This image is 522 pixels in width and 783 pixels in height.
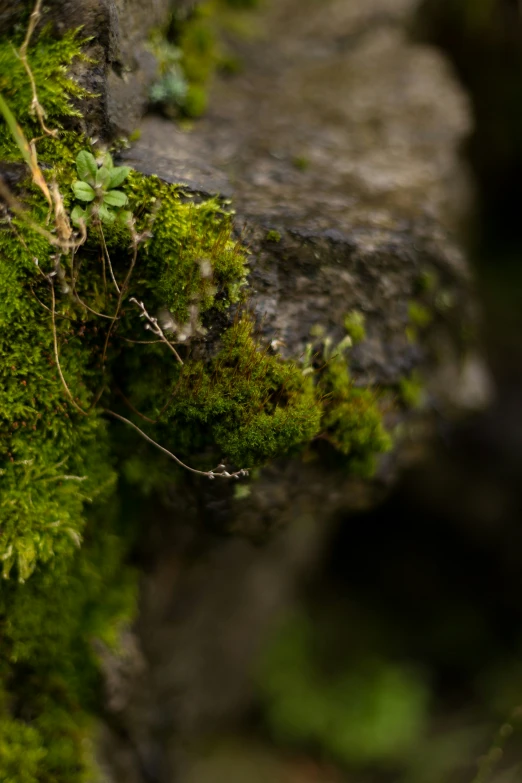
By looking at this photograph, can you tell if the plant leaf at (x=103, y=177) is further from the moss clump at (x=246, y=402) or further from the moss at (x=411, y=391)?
the moss at (x=411, y=391)

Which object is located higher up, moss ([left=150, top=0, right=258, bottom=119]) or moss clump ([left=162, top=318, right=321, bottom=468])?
moss ([left=150, top=0, right=258, bottom=119])

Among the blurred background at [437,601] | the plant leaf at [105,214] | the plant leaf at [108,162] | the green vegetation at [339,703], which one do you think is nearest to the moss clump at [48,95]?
the plant leaf at [108,162]

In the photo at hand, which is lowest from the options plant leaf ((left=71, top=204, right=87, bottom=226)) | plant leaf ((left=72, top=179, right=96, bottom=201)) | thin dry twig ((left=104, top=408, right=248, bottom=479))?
thin dry twig ((left=104, top=408, right=248, bottom=479))

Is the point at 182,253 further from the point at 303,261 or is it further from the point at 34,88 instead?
the point at 34,88

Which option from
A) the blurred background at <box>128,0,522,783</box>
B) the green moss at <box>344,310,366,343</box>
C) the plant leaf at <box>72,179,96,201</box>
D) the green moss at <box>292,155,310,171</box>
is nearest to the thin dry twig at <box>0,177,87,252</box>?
the plant leaf at <box>72,179,96,201</box>

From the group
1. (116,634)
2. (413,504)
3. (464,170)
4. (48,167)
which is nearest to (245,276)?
(48,167)

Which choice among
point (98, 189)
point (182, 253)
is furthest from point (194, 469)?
point (98, 189)

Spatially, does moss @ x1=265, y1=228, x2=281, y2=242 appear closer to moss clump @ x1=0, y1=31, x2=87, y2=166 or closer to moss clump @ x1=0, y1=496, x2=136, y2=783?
moss clump @ x1=0, y1=31, x2=87, y2=166
